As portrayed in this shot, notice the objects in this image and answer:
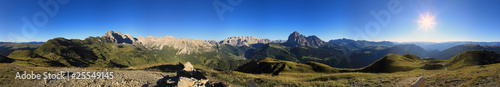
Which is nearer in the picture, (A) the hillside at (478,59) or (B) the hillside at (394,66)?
(A) the hillside at (478,59)

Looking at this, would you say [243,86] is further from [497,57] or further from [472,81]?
[497,57]

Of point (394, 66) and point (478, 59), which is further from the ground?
point (478, 59)

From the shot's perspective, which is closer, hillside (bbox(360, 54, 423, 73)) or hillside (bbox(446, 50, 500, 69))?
hillside (bbox(446, 50, 500, 69))

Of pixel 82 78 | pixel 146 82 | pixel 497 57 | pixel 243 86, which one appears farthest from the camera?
pixel 497 57

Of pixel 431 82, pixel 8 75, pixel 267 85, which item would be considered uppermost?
pixel 8 75

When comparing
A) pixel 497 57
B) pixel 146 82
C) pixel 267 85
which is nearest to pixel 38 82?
pixel 146 82

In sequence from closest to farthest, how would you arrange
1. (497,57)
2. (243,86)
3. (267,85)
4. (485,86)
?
(485,86), (243,86), (267,85), (497,57)

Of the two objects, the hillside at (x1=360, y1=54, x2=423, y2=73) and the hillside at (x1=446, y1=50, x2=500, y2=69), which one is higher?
the hillside at (x1=446, y1=50, x2=500, y2=69)

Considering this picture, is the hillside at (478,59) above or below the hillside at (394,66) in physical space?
above

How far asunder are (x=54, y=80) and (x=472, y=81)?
4827cm

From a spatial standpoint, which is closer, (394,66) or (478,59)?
(478,59)

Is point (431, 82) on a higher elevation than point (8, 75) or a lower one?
lower

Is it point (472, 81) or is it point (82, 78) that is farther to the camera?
point (82, 78)

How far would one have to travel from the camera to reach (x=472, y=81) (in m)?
17.5
